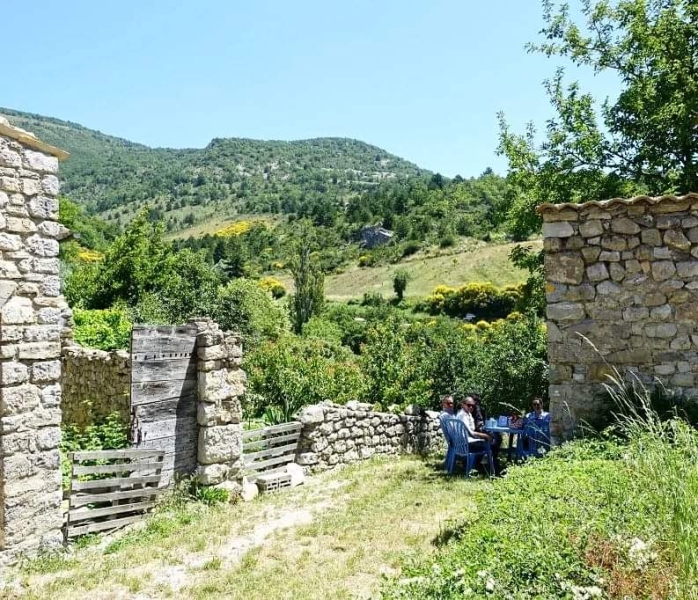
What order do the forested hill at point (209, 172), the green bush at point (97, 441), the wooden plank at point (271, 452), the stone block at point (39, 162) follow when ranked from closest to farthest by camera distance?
the stone block at point (39, 162)
the green bush at point (97, 441)
the wooden plank at point (271, 452)
the forested hill at point (209, 172)

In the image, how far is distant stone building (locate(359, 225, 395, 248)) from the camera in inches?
2377

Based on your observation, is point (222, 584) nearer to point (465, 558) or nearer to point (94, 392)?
point (465, 558)

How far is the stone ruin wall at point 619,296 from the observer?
651cm

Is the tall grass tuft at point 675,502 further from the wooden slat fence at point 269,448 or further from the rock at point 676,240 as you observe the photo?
the wooden slat fence at point 269,448

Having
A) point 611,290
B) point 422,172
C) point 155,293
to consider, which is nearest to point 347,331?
point 155,293

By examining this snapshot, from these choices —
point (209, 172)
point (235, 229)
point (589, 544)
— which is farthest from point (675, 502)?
point (209, 172)

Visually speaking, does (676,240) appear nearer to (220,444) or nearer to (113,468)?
(220,444)

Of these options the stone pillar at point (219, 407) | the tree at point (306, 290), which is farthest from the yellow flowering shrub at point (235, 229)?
the stone pillar at point (219, 407)

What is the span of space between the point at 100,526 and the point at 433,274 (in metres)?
42.3

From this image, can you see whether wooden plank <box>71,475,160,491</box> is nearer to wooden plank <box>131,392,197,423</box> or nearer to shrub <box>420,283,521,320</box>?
wooden plank <box>131,392,197,423</box>

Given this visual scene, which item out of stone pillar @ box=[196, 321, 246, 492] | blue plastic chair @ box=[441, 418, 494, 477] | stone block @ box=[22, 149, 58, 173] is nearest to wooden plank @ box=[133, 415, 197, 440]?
stone pillar @ box=[196, 321, 246, 492]

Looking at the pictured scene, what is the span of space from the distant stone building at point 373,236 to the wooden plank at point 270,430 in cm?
5061

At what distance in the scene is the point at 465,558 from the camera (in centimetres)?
367

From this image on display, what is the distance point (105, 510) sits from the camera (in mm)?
6410
